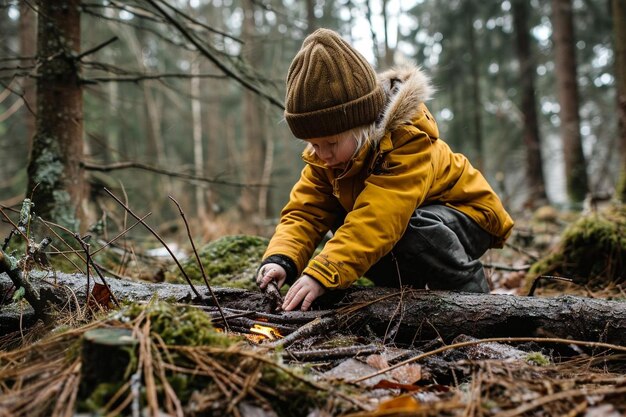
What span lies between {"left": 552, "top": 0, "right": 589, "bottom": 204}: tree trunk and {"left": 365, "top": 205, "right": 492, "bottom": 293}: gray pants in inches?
292

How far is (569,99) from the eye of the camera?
9047 mm

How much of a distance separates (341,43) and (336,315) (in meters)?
1.43

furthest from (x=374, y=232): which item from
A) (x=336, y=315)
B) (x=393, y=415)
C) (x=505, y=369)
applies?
(x=393, y=415)

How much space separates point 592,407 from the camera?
123 centimetres

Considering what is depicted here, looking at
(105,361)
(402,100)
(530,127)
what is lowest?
(105,361)

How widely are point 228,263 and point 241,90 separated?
3.78 m

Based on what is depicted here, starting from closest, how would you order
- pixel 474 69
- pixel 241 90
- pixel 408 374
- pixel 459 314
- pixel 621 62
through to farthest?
pixel 408 374, pixel 459 314, pixel 621 62, pixel 241 90, pixel 474 69

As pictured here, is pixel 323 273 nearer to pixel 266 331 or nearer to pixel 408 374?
pixel 266 331

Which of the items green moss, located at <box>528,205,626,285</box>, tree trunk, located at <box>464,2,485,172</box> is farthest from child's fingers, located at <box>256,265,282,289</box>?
tree trunk, located at <box>464,2,485,172</box>

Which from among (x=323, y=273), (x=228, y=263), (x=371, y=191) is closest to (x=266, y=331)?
(x=323, y=273)

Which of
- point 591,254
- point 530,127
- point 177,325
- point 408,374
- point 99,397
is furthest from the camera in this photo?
point 530,127

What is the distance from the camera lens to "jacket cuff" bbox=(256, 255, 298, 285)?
8.54 feet

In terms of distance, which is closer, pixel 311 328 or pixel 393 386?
pixel 393 386

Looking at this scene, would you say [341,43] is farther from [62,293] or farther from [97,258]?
[97,258]
